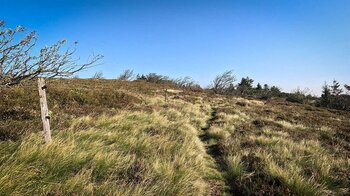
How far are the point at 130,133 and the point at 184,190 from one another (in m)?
4.67

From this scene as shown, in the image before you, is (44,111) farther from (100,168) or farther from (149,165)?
(149,165)

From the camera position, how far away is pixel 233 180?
631cm

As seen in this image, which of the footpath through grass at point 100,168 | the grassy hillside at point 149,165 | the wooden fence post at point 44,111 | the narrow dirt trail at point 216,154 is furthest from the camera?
the wooden fence post at point 44,111

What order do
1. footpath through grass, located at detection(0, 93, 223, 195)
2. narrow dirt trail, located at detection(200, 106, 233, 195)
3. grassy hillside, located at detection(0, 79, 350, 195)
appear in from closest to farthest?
footpath through grass, located at detection(0, 93, 223, 195) < grassy hillside, located at detection(0, 79, 350, 195) < narrow dirt trail, located at detection(200, 106, 233, 195)

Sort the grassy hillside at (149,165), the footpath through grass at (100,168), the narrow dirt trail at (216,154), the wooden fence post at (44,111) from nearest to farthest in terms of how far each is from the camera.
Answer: the footpath through grass at (100,168), the grassy hillside at (149,165), the narrow dirt trail at (216,154), the wooden fence post at (44,111)

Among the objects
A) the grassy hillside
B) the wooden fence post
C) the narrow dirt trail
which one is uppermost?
the wooden fence post

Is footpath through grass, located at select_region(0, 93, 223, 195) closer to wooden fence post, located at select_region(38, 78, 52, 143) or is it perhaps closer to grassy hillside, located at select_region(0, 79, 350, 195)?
grassy hillside, located at select_region(0, 79, 350, 195)

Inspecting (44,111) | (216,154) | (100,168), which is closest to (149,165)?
(100,168)

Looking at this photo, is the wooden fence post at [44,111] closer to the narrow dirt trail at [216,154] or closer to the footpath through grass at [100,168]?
the footpath through grass at [100,168]

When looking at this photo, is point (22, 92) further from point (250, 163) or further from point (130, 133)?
point (250, 163)

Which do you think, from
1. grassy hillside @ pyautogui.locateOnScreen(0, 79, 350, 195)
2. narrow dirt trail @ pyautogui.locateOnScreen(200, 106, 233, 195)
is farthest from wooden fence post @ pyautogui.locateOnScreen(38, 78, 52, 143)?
narrow dirt trail @ pyautogui.locateOnScreen(200, 106, 233, 195)

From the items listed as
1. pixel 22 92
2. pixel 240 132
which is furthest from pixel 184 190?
pixel 22 92

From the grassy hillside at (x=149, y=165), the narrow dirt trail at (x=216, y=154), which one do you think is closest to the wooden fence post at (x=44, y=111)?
the grassy hillside at (x=149, y=165)

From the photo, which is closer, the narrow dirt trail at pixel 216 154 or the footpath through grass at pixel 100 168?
the footpath through grass at pixel 100 168
